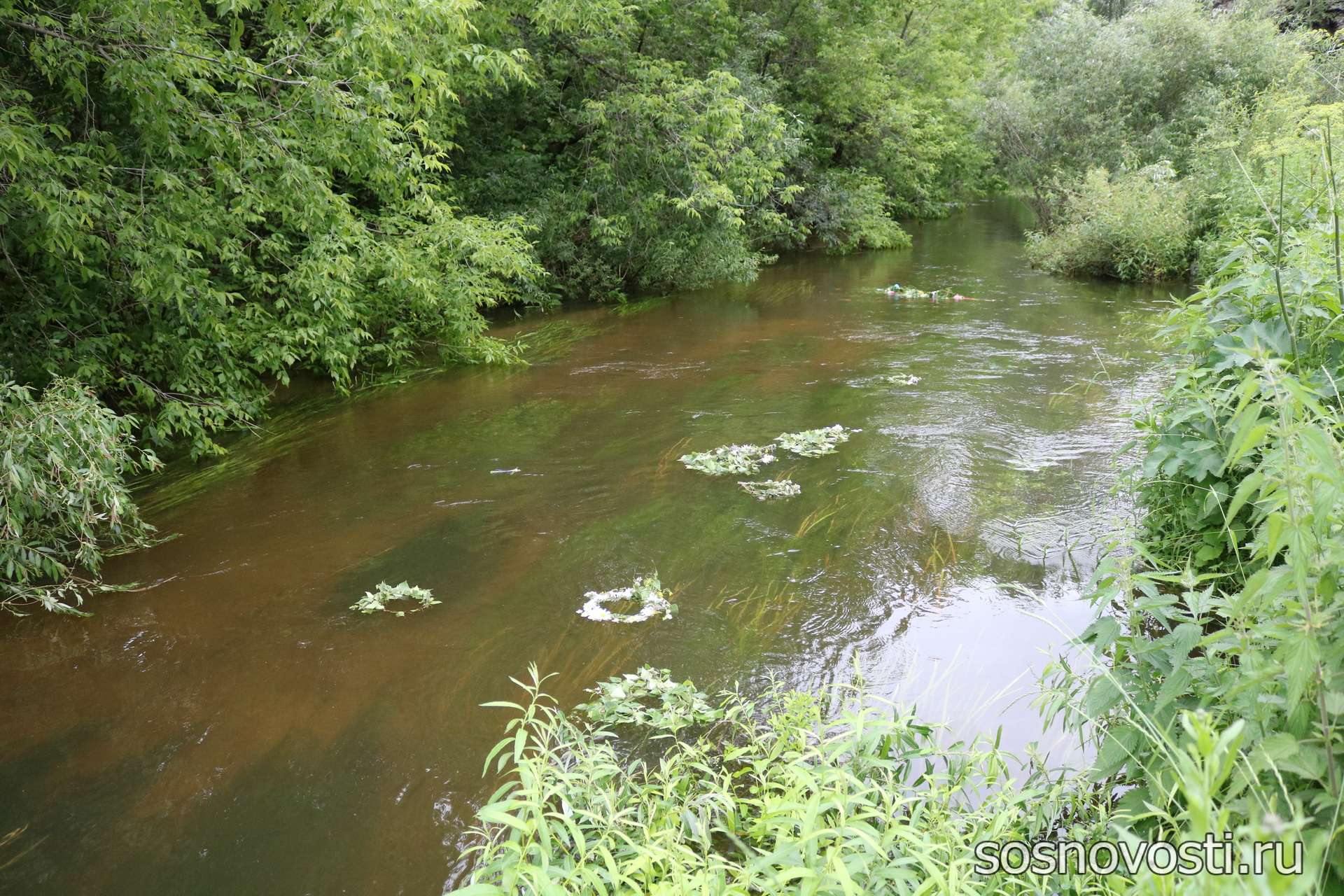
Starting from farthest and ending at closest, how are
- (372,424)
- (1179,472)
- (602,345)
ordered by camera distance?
(602,345), (372,424), (1179,472)

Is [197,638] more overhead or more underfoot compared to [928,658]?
more overhead

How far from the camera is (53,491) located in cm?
459

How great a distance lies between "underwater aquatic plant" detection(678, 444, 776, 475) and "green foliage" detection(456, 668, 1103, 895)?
3.07m

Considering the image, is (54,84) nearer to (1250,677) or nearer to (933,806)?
(933,806)

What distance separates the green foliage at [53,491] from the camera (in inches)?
174

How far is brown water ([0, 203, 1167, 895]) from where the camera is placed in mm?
3223

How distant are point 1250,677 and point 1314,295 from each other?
2141 mm

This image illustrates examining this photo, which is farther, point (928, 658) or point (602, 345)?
point (602, 345)

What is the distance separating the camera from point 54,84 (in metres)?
6.61

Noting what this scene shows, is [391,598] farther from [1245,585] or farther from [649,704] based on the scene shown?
[1245,585]

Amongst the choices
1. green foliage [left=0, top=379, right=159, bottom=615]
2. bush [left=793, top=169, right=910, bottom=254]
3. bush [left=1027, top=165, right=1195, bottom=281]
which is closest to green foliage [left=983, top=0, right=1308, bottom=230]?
bush [left=1027, top=165, right=1195, bottom=281]

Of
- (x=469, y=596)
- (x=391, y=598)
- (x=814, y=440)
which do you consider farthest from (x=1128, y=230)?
(x=391, y=598)

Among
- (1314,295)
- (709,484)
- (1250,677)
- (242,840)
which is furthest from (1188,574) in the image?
(709,484)

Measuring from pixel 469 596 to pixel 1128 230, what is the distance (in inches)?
524
